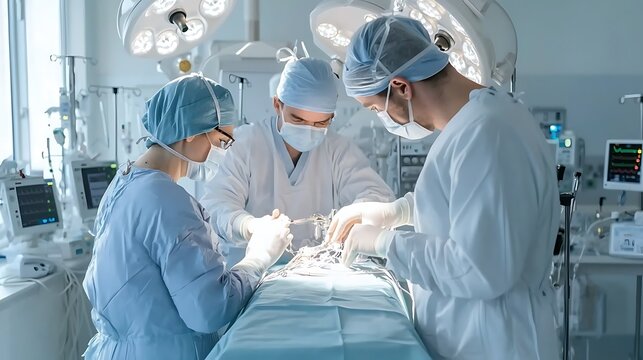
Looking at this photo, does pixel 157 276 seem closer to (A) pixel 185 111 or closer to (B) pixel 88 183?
(A) pixel 185 111

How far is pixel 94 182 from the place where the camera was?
316cm

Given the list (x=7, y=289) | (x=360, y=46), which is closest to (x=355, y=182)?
(x=360, y=46)

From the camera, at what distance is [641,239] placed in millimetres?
3066

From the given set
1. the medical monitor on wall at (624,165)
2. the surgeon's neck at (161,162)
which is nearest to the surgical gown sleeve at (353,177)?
the surgeon's neck at (161,162)

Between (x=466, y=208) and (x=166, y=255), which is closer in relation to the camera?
(x=466, y=208)

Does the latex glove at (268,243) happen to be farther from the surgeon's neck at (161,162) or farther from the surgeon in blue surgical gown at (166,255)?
the surgeon's neck at (161,162)

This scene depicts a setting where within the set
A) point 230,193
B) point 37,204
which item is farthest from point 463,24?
point 37,204

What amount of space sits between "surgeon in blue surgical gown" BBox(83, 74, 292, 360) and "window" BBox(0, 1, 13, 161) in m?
2.57

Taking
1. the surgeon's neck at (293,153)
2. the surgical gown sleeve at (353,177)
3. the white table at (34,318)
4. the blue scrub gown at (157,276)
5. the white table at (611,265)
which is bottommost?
the white table at (34,318)

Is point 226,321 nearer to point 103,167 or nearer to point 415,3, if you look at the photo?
point 415,3

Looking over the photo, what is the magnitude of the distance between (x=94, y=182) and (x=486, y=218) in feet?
8.03

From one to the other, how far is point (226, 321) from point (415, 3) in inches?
43.0

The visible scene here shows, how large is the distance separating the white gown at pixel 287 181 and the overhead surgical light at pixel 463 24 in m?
0.49

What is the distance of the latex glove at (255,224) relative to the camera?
6.47ft
